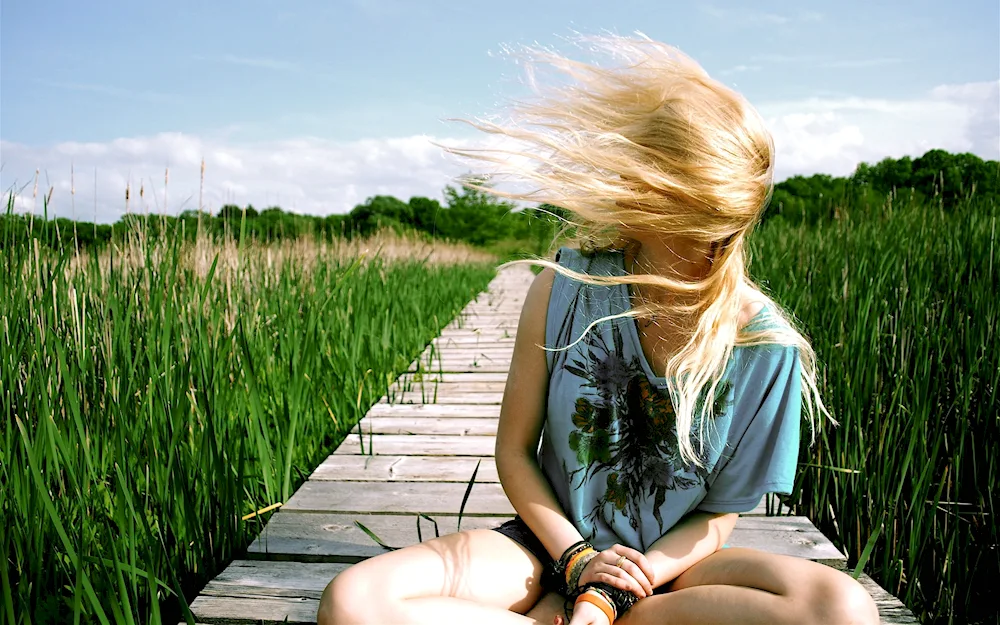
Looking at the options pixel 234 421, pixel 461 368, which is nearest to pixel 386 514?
pixel 234 421

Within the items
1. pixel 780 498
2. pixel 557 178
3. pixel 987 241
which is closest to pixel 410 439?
pixel 780 498

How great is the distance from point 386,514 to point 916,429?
1.37m

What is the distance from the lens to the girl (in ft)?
4.05

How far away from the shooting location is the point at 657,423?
130 centimetres

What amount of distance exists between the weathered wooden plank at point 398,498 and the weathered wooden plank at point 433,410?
2.45ft

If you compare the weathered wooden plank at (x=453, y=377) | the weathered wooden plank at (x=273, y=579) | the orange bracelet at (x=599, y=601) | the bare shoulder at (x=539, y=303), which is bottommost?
the weathered wooden plank at (x=273, y=579)

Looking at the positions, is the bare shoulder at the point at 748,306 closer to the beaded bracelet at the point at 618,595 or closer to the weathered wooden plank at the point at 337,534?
the beaded bracelet at the point at 618,595

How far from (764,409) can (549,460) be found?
43cm

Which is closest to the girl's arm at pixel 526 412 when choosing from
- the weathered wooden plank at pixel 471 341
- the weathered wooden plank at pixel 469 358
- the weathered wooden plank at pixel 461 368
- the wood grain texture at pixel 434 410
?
the wood grain texture at pixel 434 410

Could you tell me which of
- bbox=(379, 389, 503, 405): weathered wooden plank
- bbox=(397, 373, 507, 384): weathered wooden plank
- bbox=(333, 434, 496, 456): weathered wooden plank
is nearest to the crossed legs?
bbox=(333, 434, 496, 456): weathered wooden plank

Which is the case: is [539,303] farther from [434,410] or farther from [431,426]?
[434,410]

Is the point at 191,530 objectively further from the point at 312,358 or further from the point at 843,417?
the point at 843,417

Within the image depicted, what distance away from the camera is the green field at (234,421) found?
4.13ft

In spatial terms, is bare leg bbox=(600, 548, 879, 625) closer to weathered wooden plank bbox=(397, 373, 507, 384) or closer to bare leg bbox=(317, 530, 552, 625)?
bare leg bbox=(317, 530, 552, 625)
